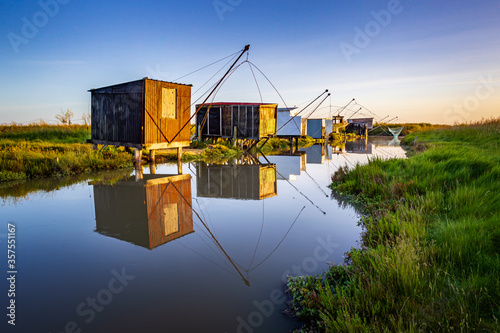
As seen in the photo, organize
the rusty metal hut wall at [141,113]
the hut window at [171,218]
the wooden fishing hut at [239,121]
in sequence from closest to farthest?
the hut window at [171,218] < the rusty metal hut wall at [141,113] < the wooden fishing hut at [239,121]

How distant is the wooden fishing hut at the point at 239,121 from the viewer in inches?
884

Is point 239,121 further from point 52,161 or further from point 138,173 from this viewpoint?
point 52,161

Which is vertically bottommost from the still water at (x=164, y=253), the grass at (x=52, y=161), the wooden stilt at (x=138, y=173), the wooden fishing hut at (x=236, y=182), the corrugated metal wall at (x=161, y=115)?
the still water at (x=164, y=253)

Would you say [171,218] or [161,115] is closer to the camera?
[171,218]

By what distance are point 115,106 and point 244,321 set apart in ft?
46.6

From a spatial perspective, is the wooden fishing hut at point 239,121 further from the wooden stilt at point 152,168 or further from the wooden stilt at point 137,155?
A: the wooden stilt at point 137,155

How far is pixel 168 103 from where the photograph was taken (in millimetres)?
15391

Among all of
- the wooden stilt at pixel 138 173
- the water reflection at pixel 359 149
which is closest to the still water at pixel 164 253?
the wooden stilt at pixel 138 173

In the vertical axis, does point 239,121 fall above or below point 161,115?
above

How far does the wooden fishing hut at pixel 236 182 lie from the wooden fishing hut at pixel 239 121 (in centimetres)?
772

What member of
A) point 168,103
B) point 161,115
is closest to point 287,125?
point 168,103

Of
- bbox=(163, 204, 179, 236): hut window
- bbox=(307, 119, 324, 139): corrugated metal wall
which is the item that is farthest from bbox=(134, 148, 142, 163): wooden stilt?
bbox=(307, 119, 324, 139): corrugated metal wall

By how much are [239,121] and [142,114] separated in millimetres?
9583

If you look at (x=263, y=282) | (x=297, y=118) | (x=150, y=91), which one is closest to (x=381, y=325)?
(x=263, y=282)
